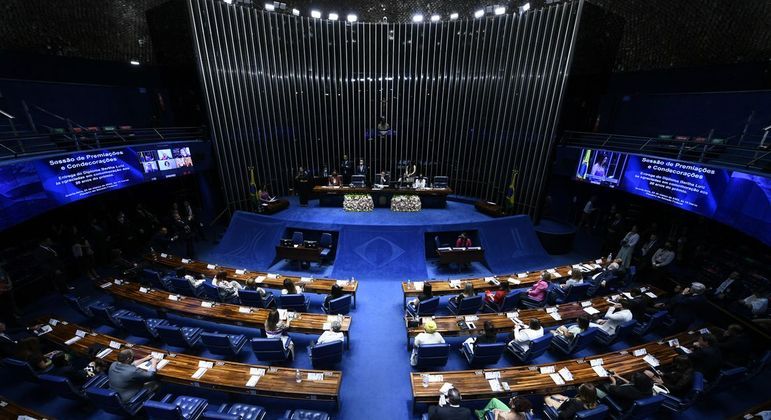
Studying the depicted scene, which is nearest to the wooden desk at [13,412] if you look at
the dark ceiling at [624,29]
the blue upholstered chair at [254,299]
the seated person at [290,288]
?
the blue upholstered chair at [254,299]

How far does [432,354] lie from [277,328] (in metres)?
3.10

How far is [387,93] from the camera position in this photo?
15266 mm

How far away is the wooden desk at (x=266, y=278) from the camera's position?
8.09m

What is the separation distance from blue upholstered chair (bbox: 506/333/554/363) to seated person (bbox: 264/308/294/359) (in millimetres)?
4476

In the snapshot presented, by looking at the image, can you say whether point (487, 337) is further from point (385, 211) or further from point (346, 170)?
point (346, 170)

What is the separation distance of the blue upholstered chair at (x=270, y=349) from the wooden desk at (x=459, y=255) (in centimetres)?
585

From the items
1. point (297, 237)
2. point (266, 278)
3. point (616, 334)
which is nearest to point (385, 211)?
point (297, 237)

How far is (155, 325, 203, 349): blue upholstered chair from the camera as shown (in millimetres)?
6031

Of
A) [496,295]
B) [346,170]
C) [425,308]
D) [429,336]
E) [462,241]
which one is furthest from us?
[346,170]

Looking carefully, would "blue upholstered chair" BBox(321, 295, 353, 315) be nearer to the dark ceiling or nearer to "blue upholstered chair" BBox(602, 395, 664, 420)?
"blue upholstered chair" BBox(602, 395, 664, 420)

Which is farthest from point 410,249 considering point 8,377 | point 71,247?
point 71,247

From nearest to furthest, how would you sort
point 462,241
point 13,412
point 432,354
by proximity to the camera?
point 13,412, point 432,354, point 462,241

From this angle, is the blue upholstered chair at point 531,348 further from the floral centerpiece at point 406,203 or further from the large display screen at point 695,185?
the floral centerpiece at point 406,203

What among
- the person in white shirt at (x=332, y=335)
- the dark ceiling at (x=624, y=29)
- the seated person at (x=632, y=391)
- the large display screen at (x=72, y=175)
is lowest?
the person in white shirt at (x=332, y=335)
